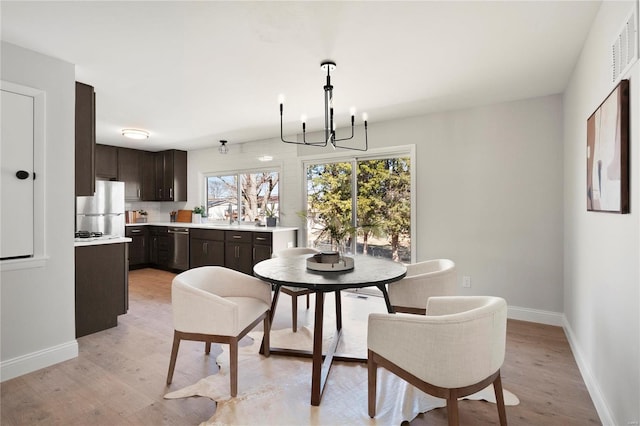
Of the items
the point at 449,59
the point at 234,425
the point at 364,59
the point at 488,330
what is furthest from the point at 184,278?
the point at 449,59

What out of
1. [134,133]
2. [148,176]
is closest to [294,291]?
[134,133]

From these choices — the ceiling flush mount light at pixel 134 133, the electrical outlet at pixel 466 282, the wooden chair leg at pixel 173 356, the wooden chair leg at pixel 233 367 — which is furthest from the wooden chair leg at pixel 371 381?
the ceiling flush mount light at pixel 134 133

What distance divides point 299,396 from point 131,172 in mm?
5685

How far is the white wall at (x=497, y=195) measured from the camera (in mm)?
3385

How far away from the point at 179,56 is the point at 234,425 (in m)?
2.45

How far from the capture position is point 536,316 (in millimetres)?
3439

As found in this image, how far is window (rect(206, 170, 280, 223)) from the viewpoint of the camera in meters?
5.62

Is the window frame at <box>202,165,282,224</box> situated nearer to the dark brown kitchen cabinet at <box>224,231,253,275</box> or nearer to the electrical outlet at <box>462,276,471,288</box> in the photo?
the dark brown kitchen cabinet at <box>224,231,253,275</box>

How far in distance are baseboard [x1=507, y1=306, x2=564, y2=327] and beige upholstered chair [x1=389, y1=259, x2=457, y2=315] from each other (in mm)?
1521

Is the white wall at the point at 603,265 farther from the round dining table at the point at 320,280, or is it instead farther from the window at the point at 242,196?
the window at the point at 242,196

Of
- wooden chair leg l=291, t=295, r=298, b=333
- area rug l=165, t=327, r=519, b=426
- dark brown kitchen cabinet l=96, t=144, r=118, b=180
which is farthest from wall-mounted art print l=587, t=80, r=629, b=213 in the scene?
dark brown kitchen cabinet l=96, t=144, r=118, b=180

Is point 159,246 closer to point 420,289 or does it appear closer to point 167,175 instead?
point 167,175

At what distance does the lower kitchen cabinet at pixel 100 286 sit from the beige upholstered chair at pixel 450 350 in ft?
9.20

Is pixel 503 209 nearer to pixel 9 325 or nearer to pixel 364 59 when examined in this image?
pixel 364 59
